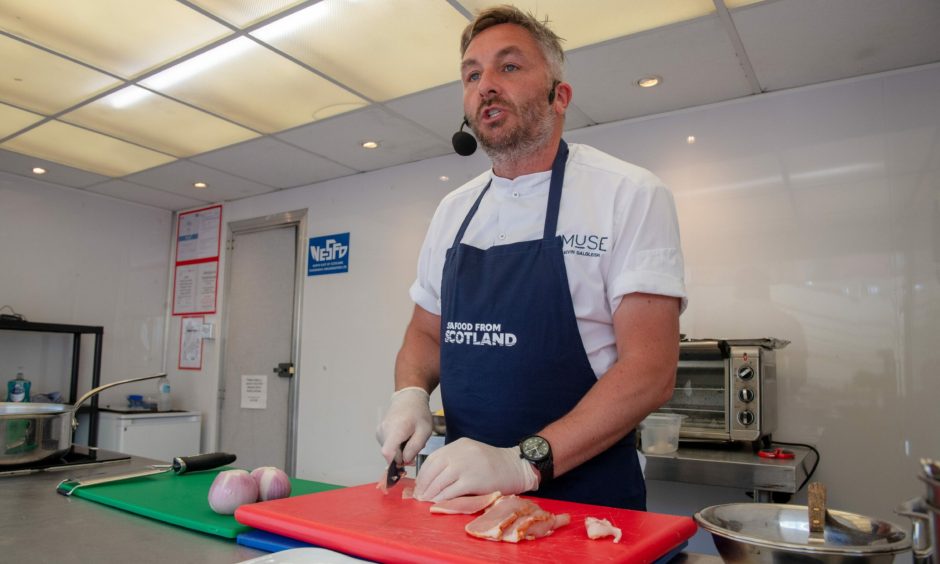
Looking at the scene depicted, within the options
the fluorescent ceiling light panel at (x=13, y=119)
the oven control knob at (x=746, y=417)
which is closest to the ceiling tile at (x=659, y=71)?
the oven control knob at (x=746, y=417)

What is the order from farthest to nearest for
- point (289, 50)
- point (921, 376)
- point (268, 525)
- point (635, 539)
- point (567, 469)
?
point (289, 50), point (921, 376), point (567, 469), point (268, 525), point (635, 539)

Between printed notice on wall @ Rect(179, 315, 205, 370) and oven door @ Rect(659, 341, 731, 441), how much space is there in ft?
11.8

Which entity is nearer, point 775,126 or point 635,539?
point 635,539

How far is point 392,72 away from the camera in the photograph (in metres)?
2.78

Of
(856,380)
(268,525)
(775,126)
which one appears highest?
(775,126)

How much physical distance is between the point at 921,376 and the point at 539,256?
78.6 inches

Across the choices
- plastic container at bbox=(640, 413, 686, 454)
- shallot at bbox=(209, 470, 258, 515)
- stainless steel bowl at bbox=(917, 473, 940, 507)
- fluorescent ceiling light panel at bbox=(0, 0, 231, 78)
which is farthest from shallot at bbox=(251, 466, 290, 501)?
fluorescent ceiling light panel at bbox=(0, 0, 231, 78)

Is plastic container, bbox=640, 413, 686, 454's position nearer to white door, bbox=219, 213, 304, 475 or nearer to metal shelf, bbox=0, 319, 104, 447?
white door, bbox=219, 213, 304, 475

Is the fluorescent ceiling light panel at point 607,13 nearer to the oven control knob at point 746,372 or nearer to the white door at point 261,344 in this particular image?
the oven control knob at point 746,372

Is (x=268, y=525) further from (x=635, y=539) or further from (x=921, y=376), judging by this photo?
(x=921, y=376)

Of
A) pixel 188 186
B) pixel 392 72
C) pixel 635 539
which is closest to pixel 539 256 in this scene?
pixel 635 539

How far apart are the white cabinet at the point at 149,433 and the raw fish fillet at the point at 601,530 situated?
407cm

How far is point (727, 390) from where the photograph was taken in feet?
7.95

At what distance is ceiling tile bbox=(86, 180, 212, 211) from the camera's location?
14.8ft
